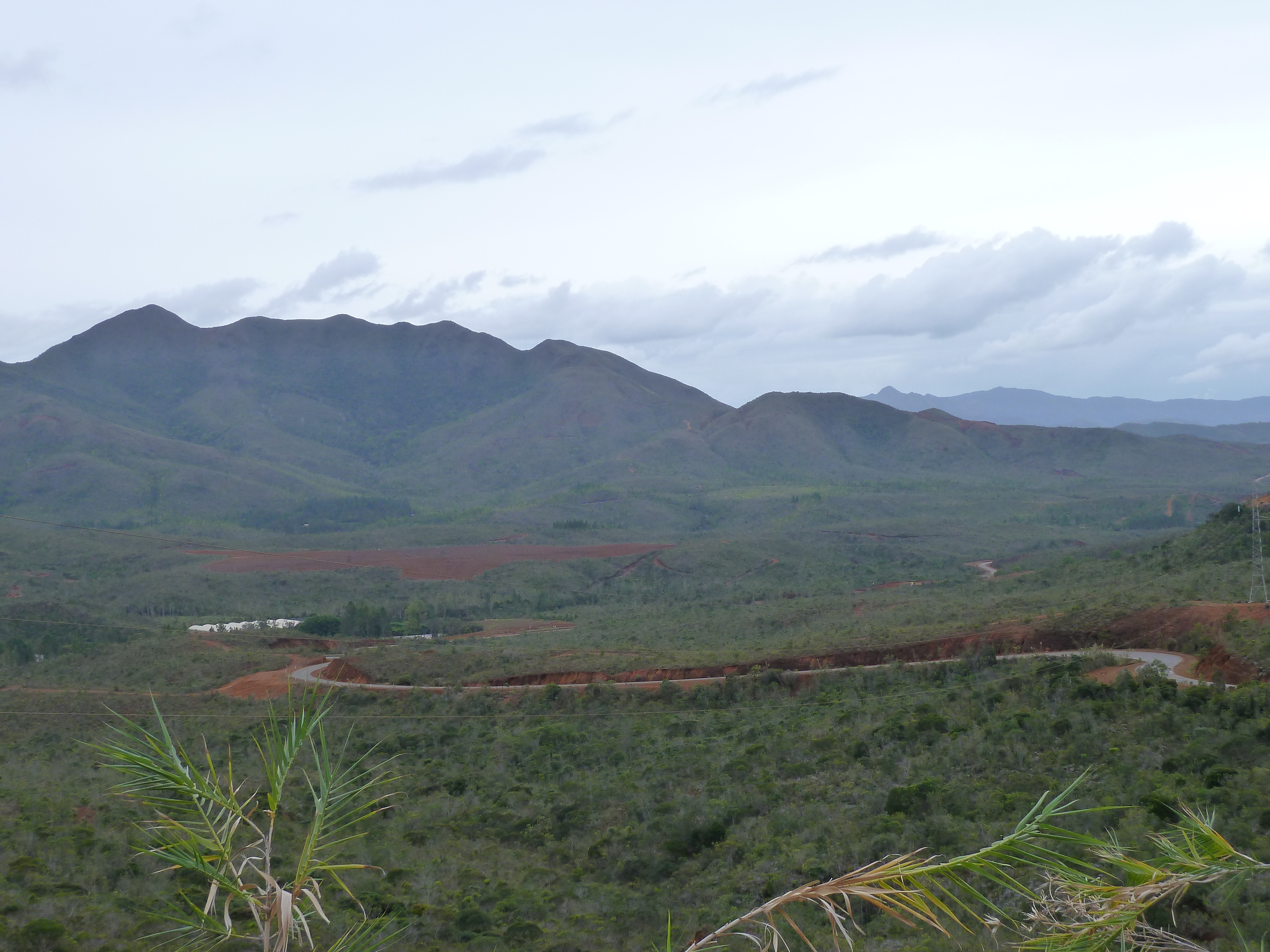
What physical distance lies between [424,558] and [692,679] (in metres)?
61.7

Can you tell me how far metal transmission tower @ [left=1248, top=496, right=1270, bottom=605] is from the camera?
1008 inches

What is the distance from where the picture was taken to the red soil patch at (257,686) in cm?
3321

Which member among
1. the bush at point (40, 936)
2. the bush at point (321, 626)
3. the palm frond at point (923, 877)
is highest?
the palm frond at point (923, 877)

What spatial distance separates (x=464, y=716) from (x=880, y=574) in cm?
5464

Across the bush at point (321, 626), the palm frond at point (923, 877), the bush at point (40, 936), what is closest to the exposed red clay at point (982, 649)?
the bush at point (40, 936)

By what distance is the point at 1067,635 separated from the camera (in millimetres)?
26453

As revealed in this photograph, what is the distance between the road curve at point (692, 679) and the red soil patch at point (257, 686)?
0.66 m

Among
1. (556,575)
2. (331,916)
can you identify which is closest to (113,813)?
(331,916)

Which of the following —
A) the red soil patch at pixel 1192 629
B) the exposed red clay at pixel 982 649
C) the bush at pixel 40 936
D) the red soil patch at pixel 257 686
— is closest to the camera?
the bush at pixel 40 936

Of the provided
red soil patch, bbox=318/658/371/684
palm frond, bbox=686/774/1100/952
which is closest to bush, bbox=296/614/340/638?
red soil patch, bbox=318/658/371/684

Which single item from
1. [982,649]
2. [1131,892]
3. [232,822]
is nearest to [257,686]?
[982,649]

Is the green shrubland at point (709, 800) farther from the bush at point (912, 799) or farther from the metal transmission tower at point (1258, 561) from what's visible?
the metal transmission tower at point (1258, 561)

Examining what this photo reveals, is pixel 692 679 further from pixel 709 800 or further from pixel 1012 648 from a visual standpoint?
pixel 709 800

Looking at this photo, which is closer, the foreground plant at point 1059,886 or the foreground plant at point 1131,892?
the foreground plant at point 1059,886
